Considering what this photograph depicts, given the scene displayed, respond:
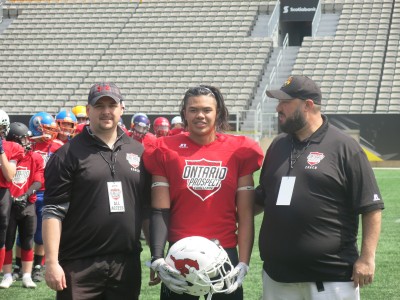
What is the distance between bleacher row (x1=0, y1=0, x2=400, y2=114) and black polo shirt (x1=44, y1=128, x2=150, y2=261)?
2370 cm

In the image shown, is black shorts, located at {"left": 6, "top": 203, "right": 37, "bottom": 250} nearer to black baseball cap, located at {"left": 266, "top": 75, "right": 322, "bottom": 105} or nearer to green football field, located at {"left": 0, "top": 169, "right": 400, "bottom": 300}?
green football field, located at {"left": 0, "top": 169, "right": 400, "bottom": 300}

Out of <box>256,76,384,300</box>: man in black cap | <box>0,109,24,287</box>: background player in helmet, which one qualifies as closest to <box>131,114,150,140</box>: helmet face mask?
<box>0,109,24,287</box>: background player in helmet

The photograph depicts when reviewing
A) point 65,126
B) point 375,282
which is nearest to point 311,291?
point 375,282

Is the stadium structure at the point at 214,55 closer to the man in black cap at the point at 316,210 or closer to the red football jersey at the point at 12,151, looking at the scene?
the red football jersey at the point at 12,151

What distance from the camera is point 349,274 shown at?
175 inches

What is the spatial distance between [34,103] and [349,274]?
88.5 ft

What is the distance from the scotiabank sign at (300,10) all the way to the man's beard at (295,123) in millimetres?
28922

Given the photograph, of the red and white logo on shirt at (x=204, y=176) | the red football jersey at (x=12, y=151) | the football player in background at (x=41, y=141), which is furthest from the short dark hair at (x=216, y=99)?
the football player in background at (x=41, y=141)

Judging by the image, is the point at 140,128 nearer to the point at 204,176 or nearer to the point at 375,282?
the point at 375,282

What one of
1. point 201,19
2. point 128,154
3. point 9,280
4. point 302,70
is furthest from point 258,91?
point 128,154

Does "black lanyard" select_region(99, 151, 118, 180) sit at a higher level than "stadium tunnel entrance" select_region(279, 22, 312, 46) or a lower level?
higher

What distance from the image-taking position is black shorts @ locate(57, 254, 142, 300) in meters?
4.54

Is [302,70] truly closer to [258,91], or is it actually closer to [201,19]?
[258,91]

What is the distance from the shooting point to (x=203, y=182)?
4508 mm
